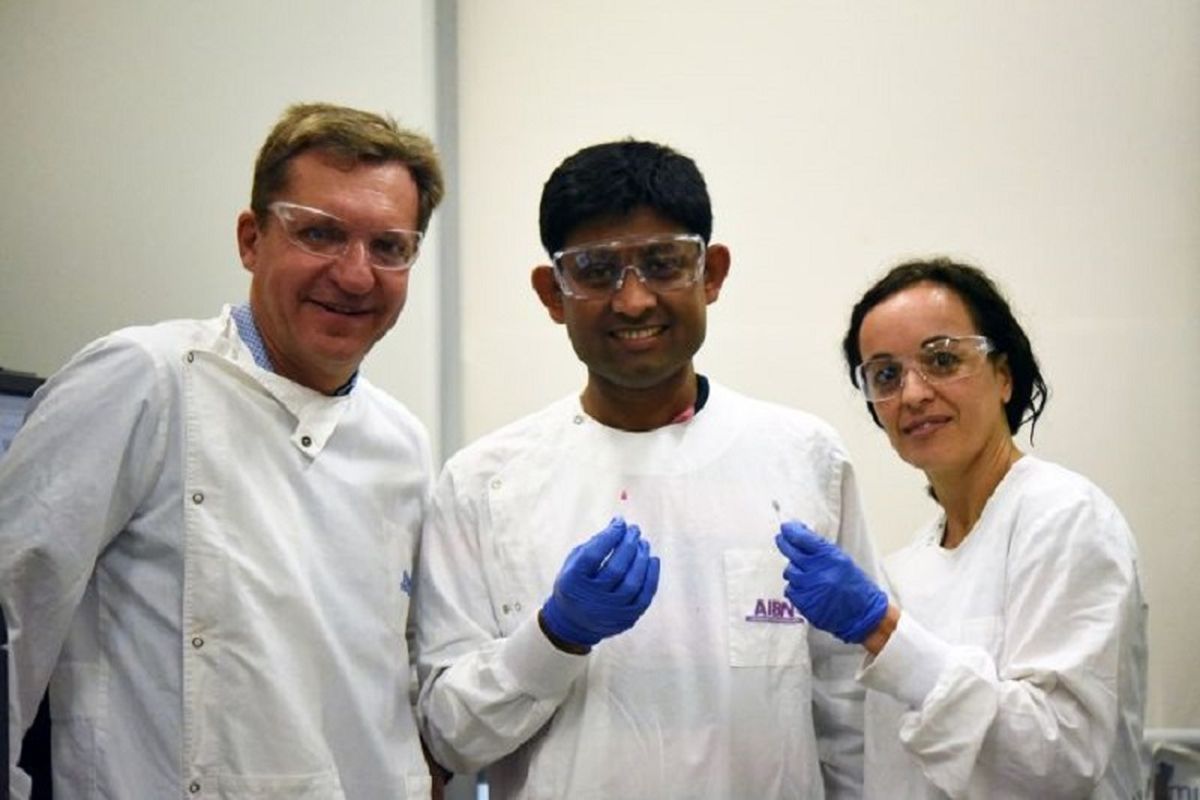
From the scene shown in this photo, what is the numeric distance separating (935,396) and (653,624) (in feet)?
1.89

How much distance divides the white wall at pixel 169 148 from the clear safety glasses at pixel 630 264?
964 millimetres

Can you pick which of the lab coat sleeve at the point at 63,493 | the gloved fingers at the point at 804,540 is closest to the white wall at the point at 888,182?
the gloved fingers at the point at 804,540

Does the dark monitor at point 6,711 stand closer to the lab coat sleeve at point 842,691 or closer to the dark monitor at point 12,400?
the dark monitor at point 12,400

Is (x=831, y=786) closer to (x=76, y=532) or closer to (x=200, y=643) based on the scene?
(x=200, y=643)

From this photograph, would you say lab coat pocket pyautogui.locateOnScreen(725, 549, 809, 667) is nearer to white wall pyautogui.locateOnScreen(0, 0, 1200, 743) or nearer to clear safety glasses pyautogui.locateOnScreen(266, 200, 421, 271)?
clear safety glasses pyautogui.locateOnScreen(266, 200, 421, 271)

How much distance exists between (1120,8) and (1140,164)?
0.37 meters

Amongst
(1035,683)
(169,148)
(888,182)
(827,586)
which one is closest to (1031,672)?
(1035,683)

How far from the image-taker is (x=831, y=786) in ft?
5.74

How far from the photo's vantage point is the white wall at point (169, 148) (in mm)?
2539

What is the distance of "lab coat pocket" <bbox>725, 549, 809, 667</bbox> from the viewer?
160 centimetres

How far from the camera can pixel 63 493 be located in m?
1.39

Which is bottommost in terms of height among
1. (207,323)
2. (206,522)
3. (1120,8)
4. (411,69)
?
(206,522)

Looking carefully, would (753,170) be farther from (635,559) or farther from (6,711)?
(6,711)

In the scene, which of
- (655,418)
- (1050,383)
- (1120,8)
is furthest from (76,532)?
(1120,8)
